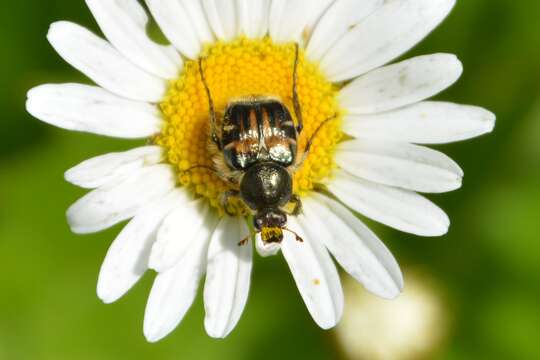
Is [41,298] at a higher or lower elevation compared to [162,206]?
lower

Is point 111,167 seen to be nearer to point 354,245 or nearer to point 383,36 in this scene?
point 354,245

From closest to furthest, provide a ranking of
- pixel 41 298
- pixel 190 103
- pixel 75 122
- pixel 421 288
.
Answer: pixel 75 122 → pixel 190 103 → pixel 41 298 → pixel 421 288

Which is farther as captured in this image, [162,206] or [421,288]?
[421,288]

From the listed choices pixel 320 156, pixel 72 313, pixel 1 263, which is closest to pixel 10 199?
pixel 1 263

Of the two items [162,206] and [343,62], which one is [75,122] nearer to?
[162,206]

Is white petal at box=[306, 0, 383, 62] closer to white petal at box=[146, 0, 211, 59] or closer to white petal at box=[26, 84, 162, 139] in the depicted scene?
white petal at box=[146, 0, 211, 59]

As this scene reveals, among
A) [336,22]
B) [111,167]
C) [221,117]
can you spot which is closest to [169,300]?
[111,167]
